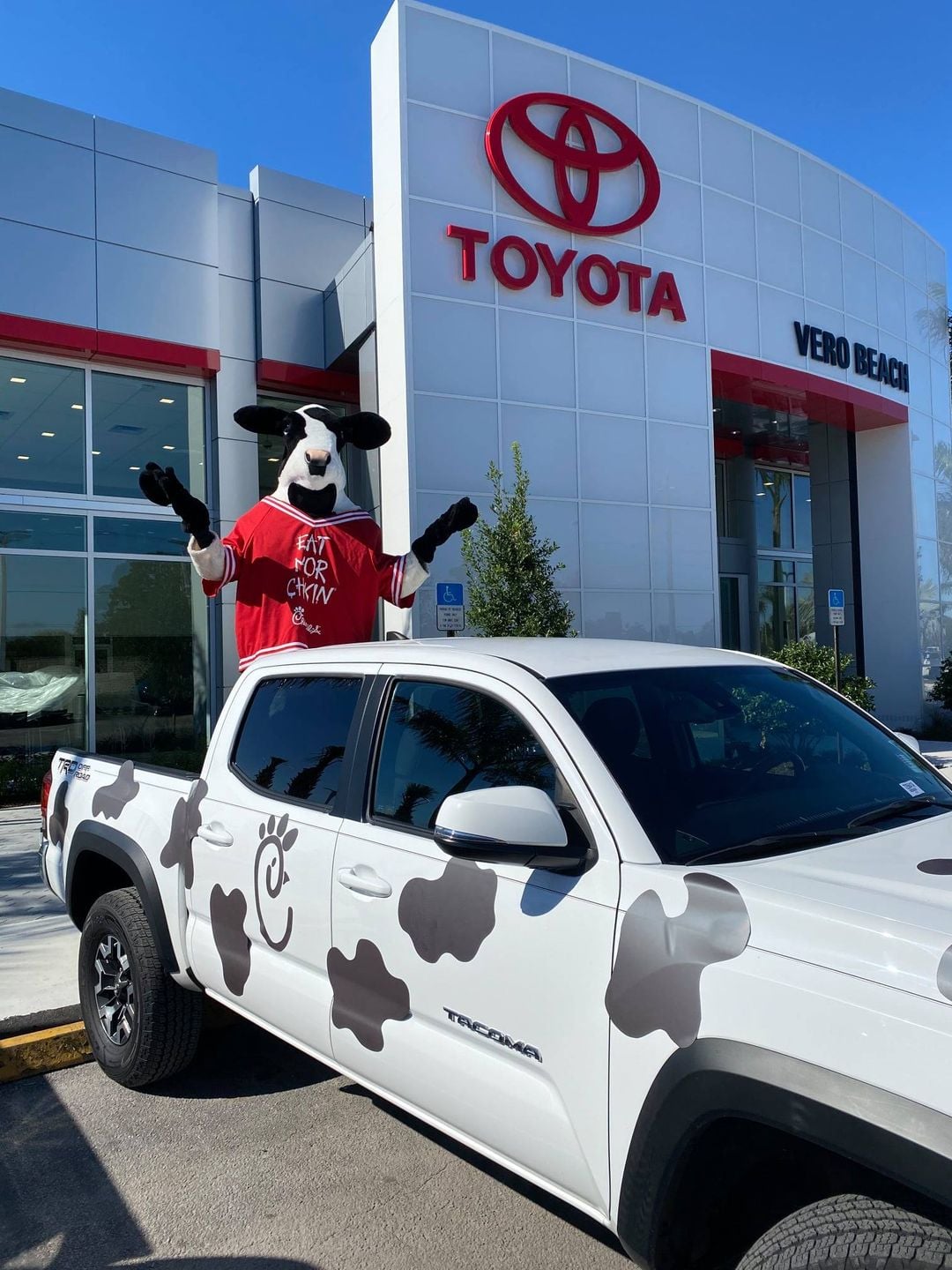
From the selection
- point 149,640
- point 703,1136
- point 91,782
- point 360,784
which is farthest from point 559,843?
point 149,640

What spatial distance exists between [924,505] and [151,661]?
1564cm

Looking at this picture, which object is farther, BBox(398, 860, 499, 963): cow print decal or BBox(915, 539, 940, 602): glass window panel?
BBox(915, 539, 940, 602): glass window panel

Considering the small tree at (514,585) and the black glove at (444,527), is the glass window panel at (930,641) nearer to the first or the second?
the small tree at (514,585)

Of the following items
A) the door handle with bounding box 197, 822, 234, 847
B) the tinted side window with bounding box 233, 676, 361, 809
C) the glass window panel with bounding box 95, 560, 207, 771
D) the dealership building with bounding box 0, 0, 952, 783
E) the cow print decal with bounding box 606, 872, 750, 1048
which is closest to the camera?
the cow print decal with bounding box 606, 872, 750, 1048

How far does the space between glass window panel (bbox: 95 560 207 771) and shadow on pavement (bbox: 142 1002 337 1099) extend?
8859 mm

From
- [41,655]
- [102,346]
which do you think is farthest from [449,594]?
[102,346]

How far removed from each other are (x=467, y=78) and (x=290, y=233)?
129 inches

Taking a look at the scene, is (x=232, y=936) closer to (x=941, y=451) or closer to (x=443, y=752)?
(x=443, y=752)

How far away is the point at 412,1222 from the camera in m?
2.92

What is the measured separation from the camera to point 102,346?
1298 centimetres

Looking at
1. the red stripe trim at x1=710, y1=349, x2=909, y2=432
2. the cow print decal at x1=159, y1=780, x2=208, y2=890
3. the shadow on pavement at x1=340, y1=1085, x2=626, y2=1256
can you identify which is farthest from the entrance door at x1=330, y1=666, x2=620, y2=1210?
the red stripe trim at x1=710, y1=349, x2=909, y2=432

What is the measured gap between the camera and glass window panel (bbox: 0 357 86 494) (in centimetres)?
1274

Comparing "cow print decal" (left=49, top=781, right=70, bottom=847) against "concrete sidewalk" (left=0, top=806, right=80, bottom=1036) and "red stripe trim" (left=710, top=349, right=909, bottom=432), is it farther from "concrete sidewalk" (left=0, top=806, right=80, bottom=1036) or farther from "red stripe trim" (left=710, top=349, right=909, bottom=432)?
"red stripe trim" (left=710, top=349, right=909, bottom=432)

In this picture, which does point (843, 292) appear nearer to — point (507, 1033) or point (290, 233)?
point (290, 233)
